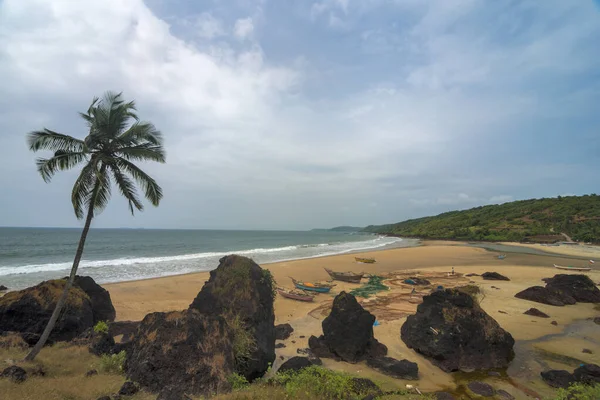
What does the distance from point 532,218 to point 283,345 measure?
92.1 meters

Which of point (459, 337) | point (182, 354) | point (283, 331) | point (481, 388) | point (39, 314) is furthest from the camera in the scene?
point (283, 331)

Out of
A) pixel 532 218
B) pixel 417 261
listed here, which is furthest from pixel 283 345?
pixel 532 218

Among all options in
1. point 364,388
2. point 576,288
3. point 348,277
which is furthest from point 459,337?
point 348,277

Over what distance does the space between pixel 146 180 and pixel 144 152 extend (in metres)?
1.01

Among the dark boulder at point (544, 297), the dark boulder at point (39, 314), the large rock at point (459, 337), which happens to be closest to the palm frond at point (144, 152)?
the dark boulder at point (39, 314)

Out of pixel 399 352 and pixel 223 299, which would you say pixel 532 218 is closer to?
pixel 399 352

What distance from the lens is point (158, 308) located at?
1638 centimetres

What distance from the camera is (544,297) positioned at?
16109 mm

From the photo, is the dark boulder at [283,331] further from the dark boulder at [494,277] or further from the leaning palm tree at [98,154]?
the dark boulder at [494,277]

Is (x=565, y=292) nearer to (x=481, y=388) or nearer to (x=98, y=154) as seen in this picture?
(x=481, y=388)

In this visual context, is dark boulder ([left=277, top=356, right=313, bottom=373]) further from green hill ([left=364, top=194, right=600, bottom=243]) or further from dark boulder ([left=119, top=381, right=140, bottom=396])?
green hill ([left=364, top=194, right=600, bottom=243])

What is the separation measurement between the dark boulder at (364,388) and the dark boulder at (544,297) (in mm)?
14785

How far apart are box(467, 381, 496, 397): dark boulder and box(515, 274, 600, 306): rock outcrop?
1145 centimetres

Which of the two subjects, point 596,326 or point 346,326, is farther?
point 596,326
